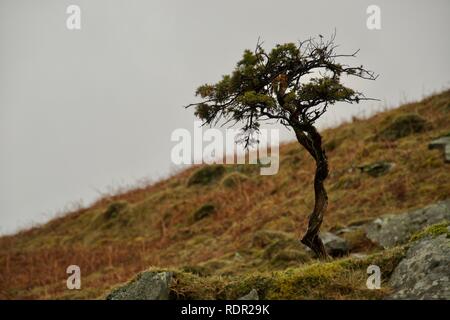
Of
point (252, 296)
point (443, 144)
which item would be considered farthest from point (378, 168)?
point (252, 296)

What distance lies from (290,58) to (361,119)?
1711cm

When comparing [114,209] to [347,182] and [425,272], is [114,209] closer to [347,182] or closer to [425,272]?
[347,182]

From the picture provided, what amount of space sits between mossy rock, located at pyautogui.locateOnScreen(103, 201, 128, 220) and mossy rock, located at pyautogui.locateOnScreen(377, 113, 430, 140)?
42.9 feet

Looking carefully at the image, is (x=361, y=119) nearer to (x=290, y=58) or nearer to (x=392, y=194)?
(x=392, y=194)

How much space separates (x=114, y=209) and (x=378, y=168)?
1376 cm

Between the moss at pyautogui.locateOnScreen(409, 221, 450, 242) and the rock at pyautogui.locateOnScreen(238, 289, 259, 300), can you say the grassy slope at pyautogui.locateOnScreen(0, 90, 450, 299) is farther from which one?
the rock at pyautogui.locateOnScreen(238, 289, 259, 300)

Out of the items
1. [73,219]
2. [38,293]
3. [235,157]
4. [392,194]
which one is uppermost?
[235,157]

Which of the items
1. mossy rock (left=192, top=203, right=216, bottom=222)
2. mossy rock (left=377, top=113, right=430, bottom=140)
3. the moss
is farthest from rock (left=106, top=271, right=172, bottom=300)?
mossy rock (left=377, top=113, right=430, bottom=140)

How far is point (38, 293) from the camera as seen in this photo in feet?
55.9

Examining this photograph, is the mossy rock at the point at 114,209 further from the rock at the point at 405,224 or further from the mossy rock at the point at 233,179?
the rock at the point at 405,224

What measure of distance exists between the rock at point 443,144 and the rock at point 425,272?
8497 millimetres
